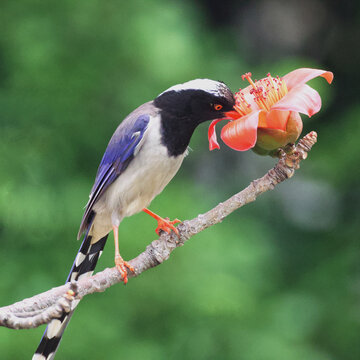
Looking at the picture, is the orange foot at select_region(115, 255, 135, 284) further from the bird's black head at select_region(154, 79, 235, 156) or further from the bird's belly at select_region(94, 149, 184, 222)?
the bird's black head at select_region(154, 79, 235, 156)

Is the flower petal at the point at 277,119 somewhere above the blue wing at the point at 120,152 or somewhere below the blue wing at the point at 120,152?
below

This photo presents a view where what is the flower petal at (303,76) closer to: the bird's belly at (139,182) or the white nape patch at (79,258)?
the bird's belly at (139,182)

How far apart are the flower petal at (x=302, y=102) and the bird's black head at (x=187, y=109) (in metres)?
0.55

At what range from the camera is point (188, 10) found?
6418 millimetres

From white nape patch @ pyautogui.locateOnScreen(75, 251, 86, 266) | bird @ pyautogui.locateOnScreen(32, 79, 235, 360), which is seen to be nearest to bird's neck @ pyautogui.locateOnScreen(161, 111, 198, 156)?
bird @ pyautogui.locateOnScreen(32, 79, 235, 360)

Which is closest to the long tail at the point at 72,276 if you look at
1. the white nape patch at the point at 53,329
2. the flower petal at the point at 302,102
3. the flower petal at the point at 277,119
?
the white nape patch at the point at 53,329

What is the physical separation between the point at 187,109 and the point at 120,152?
0.40 meters

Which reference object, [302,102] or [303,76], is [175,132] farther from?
[302,102]

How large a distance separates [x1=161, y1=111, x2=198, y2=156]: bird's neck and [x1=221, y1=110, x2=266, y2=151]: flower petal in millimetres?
719

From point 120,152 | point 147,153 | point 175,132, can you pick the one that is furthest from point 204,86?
point 120,152

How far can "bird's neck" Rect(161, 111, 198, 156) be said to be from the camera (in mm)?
3096

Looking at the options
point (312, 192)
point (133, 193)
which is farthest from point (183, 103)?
point (312, 192)

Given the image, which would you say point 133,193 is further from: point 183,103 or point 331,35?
point 331,35

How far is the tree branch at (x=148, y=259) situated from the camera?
2.34 m
